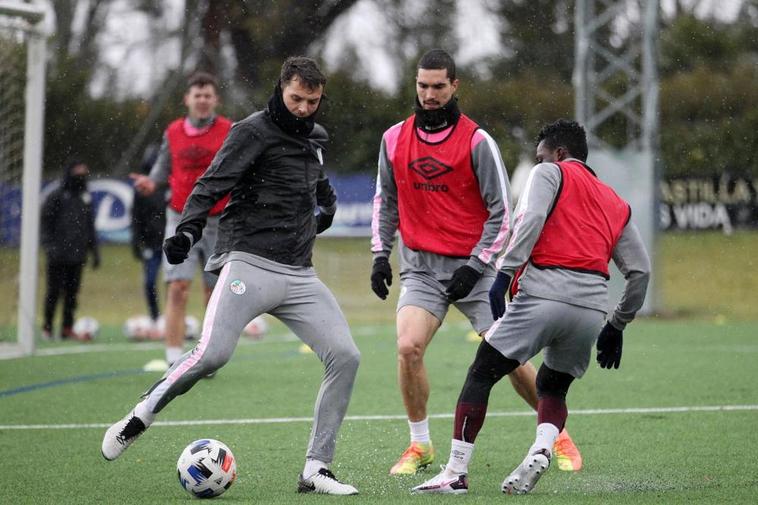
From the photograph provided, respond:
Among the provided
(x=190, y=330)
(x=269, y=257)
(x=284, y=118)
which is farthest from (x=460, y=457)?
(x=190, y=330)

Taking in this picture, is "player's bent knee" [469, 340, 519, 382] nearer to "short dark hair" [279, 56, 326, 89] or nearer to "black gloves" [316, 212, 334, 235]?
"black gloves" [316, 212, 334, 235]

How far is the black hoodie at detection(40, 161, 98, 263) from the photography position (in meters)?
15.1

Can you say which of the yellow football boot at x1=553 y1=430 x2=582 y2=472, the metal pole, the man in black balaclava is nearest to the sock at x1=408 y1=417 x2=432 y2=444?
the yellow football boot at x1=553 y1=430 x2=582 y2=472

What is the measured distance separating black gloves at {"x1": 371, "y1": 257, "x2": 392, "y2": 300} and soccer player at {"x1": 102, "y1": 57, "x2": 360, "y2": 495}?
56 cm

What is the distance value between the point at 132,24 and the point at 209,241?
15.2m

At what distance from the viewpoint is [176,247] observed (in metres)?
5.57

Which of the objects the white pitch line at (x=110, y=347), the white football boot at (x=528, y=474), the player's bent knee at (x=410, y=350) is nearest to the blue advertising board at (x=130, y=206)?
the white pitch line at (x=110, y=347)

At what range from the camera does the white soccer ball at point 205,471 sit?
5.42m

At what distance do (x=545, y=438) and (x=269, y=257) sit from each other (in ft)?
4.99

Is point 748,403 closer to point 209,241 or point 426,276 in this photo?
point 426,276

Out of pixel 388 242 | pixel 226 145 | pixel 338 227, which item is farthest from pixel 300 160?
pixel 338 227

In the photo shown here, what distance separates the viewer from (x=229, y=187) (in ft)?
18.8

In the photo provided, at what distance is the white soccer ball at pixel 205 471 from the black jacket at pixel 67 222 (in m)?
10.1

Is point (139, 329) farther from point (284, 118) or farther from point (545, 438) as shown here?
point (545, 438)
